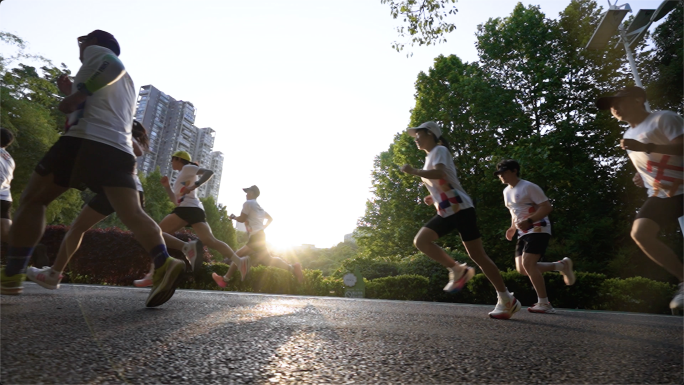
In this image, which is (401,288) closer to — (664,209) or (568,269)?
(568,269)

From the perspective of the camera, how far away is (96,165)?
278cm

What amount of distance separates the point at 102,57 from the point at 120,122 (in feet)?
1.57

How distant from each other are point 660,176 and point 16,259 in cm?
507

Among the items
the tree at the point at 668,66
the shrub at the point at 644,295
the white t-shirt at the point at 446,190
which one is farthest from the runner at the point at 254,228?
the tree at the point at 668,66

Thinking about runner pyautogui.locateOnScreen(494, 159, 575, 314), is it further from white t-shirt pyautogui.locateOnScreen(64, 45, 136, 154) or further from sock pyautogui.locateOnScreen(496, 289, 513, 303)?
white t-shirt pyautogui.locateOnScreen(64, 45, 136, 154)

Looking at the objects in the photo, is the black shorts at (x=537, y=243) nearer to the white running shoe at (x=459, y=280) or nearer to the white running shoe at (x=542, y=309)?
the white running shoe at (x=542, y=309)

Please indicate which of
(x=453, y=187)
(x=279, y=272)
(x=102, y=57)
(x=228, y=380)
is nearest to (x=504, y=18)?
(x=279, y=272)

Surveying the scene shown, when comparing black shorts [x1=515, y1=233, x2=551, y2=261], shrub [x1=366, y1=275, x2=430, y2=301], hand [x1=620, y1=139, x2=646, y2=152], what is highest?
hand [x1=620, y1=139, x2=646, y2=152]

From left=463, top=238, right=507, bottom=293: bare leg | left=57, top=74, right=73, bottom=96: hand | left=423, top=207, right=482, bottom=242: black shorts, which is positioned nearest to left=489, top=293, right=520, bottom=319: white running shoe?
left=463, top=238, right=507, bottom=293: bare leg

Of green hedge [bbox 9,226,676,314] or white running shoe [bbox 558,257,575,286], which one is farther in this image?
green hedge [bbox 9,226,676,314]

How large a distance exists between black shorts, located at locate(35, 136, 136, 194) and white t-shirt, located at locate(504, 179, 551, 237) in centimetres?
469

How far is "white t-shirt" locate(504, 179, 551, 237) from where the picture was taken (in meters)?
5.31

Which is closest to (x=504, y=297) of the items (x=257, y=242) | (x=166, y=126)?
(x=257, y=242)

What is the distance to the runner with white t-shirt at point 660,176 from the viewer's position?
301 cm
